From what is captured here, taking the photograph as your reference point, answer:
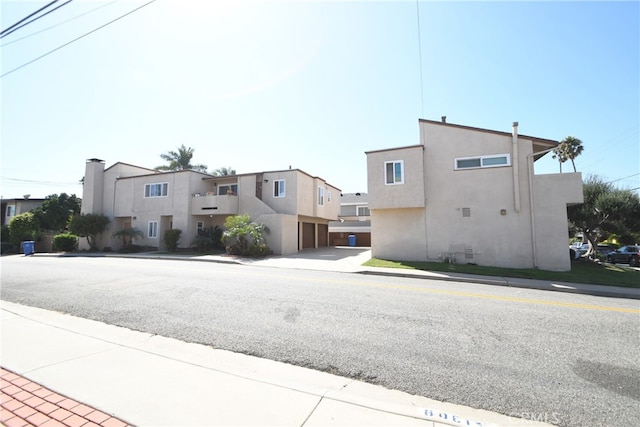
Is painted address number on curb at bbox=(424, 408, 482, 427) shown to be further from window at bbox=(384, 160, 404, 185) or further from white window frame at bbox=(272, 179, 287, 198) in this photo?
white window frame at bbox=(272, 179, 287, 198)

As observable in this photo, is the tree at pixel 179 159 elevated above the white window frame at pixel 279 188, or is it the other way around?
the tree at pixel 179 159

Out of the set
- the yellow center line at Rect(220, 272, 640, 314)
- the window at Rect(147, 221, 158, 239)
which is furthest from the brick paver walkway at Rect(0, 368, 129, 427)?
the window at Rect(147, 221, 158, 239)

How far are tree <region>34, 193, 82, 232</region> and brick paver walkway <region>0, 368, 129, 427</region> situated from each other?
35583mm

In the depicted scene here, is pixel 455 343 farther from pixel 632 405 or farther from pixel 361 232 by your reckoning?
pixel 361 232

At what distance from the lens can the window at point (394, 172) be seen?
54.6ft

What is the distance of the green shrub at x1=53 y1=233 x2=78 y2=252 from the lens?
2767cm

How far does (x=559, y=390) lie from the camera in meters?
3.39

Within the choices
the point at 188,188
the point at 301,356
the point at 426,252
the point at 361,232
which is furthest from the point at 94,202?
the point at 301,356

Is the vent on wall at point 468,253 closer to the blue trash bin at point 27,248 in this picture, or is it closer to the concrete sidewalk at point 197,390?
the concrete sidewalk at point 197,390

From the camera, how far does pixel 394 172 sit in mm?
16875

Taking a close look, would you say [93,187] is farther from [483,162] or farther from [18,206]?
[483,162]

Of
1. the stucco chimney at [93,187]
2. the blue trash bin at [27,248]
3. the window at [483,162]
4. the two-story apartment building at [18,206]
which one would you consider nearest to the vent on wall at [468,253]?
the window at [483,162]

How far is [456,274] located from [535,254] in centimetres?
546

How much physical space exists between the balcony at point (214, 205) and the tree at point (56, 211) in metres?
16.3
